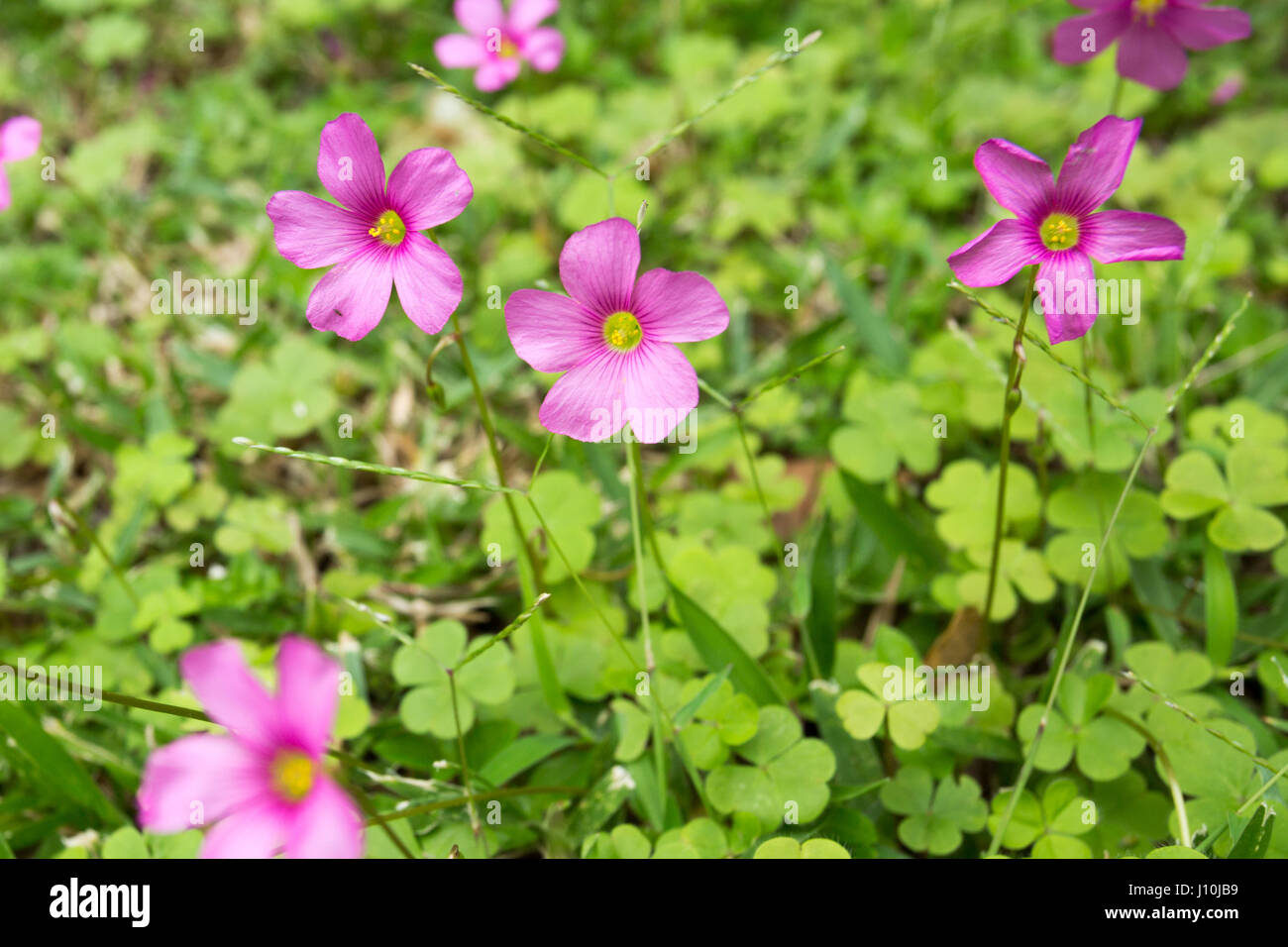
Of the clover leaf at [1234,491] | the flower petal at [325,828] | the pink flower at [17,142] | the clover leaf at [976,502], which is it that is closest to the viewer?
the flower petal at [325,828]

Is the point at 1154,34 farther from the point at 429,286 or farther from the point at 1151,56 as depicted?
the point at 429,286

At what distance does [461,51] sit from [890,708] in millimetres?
1985

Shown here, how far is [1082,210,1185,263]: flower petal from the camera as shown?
3.99 feet

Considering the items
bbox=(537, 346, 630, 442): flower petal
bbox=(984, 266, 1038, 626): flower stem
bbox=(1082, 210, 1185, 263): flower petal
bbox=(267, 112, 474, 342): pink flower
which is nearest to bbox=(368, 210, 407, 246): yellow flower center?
bbox=(267, 112, 474, 342): pink flower

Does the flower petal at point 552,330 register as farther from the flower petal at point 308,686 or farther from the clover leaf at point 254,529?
the clover leaf at point 254,529

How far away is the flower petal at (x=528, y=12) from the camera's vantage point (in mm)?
2430

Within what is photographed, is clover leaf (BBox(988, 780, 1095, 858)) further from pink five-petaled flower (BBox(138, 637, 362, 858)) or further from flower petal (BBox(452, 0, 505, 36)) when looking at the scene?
flower petal (BBox(452, 0, 505, 36))

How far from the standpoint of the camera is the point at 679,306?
4.20 feet

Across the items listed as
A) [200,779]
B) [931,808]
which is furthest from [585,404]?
[931,808]

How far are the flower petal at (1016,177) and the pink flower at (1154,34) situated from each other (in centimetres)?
58

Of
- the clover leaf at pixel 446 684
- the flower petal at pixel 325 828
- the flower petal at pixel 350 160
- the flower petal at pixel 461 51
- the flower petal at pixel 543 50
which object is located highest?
the flower petal at pixel 543 50

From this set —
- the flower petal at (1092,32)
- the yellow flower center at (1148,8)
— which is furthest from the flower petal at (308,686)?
the yellow flower center at (1148,8)

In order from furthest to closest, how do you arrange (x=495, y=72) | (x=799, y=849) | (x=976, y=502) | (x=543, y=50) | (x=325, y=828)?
(x=543, y=50) < (x=495, y=72) < (x=976, y=502) < (x=799, y=849) < (x=325, y=828)

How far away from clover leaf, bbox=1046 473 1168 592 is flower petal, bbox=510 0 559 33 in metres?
1.82
